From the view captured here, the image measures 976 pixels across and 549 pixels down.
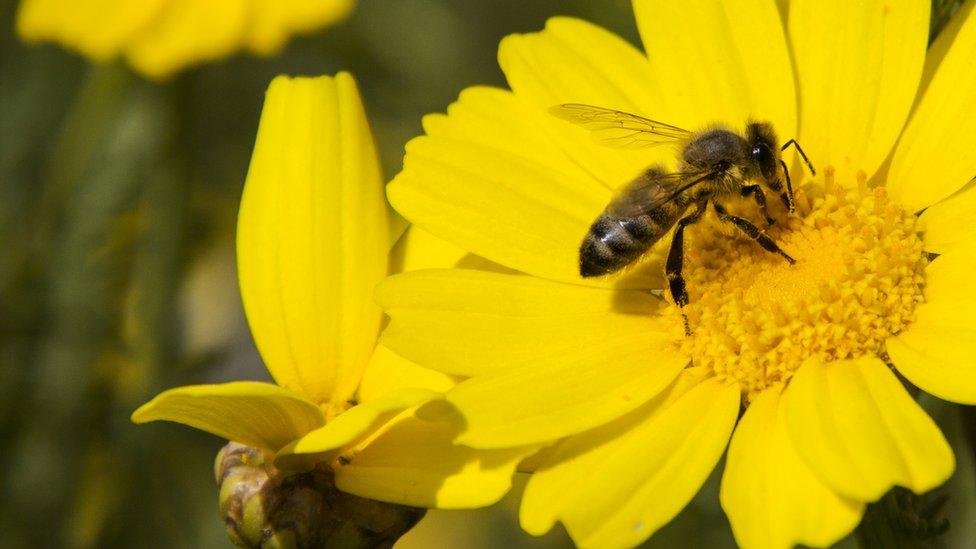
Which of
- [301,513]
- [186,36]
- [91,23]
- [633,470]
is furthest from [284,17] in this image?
[633,470]

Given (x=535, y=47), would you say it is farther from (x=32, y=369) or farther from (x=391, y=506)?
(x=32, y=369)

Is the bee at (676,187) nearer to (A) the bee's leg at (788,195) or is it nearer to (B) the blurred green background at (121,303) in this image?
(A) the bee's leg at (788,195)

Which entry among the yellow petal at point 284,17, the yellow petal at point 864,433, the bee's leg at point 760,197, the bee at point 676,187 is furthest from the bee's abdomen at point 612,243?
the yellow petal at point 284,17

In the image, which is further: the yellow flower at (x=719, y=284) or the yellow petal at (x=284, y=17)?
the yellow petal at (x=284, y=17)

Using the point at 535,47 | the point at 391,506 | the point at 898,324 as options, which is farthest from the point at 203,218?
the point at 898,324

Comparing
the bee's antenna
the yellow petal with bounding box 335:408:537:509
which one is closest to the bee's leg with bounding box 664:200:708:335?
the bee's antenna

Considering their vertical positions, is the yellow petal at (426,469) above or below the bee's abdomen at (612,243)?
below

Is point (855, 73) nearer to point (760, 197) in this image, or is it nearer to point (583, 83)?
point (760, 197)
